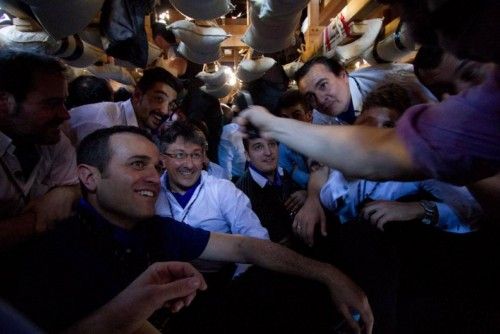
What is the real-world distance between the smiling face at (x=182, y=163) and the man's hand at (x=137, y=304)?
153 centimetres

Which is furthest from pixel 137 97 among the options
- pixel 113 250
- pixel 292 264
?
pixel 292 264

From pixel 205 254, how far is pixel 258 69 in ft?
10.2

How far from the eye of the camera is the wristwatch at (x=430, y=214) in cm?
154

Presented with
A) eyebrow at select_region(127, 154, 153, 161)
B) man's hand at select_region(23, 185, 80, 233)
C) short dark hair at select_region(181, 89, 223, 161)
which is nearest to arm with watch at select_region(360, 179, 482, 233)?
eyebrow at select_region(127, 154, 153, 161)

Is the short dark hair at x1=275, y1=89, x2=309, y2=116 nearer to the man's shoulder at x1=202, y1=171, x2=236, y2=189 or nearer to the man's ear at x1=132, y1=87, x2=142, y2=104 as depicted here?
the man's shoulder at x1=202, y1=171, x2=236, y2=189

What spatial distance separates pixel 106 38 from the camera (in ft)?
8.04

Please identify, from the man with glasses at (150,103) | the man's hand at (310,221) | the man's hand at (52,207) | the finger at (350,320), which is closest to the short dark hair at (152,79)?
the man with glasses at (150,103)

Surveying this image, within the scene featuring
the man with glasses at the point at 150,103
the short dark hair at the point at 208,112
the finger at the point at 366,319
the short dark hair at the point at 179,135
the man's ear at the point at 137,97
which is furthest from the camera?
the short dark hair at the point at 208,112

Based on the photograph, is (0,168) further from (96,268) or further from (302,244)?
(302,244)

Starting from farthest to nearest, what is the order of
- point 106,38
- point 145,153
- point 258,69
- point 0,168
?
point 258,69 → point 106,38 → point 145,153 → point 0,168

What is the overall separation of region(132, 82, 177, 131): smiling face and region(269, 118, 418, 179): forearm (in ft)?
8.52

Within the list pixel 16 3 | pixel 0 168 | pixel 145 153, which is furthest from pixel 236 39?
pixel 0 168

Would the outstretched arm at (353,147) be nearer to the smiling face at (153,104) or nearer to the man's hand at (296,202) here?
the man's hand at (296,202)

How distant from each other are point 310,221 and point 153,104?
7.03 feet
